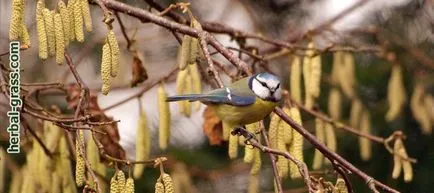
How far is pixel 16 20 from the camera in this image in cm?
151

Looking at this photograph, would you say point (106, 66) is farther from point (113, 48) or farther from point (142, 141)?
point (142, 141)

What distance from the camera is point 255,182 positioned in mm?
2141

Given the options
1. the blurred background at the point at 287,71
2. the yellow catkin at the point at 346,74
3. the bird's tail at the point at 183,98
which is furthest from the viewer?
the blurred background at the point at 287,71

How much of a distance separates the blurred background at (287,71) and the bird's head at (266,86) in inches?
27.5

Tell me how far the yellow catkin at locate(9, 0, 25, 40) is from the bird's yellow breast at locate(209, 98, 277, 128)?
41 centimetres

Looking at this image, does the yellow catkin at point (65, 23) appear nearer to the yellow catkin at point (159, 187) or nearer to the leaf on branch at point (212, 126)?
the yellow catkin at point (159, 187)

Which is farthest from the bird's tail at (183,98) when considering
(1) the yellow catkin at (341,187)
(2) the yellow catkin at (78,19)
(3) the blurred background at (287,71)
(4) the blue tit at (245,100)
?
(3) the blurred background at (287,71)

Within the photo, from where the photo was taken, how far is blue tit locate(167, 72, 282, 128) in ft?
5.81

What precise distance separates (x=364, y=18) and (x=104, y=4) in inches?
58.1

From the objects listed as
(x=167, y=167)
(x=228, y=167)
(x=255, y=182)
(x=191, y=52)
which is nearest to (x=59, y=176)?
(x=191, y=52)

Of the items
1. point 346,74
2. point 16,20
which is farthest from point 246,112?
point 346,74

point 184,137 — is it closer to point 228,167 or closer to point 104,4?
point 228,167

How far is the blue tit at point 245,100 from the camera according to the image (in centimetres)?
177

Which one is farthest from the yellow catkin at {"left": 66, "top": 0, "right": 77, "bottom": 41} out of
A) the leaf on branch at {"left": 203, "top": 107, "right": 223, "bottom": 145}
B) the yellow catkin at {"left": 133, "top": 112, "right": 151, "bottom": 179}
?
the leaf on branch at {"left": 203, "top": 107, "right": 223, "bottom": 145}
